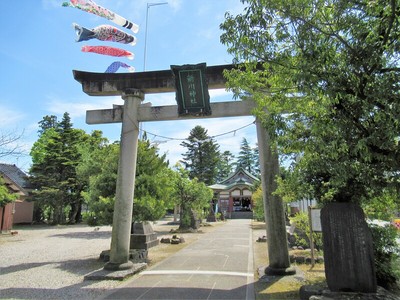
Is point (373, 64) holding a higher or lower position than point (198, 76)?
lower

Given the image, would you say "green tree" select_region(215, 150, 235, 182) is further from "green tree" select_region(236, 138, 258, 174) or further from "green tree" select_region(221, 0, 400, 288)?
"green tree" select_region(221, 0, 400, 288)

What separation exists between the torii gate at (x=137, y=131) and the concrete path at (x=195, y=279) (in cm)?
91

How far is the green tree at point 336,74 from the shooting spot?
10.6 ft

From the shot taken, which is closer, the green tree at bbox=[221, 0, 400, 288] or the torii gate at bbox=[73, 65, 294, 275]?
the green tree at bbox=[221, 0, 400, 288]

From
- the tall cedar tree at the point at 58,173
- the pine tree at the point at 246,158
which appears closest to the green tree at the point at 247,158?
the pine tree at the point at 246,158

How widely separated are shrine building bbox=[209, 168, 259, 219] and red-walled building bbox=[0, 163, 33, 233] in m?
22.1

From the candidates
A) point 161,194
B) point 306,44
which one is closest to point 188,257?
point 161,194

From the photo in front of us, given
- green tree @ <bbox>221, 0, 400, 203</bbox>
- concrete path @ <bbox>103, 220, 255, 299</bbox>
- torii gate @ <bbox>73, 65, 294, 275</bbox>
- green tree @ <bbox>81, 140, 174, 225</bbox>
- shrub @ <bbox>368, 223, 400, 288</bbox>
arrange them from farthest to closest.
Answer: green tree @ <bbox>81, 140, 174, 225</bbox> → torii gate @ <bbox>73, 65, 294, 275</bbox> → concrete path @ <bbox>103, 220, 255, 299</bbox> → shrub @ <bbox>368, 223, 400, 288</bbox> → green tree @ <bbox>221, 0, 400, 203</bbox>

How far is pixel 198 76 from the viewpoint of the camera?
325 inches

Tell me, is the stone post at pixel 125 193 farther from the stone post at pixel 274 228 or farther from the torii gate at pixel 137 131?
the stone post at pixel 274 228

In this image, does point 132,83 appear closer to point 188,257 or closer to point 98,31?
point 98,31

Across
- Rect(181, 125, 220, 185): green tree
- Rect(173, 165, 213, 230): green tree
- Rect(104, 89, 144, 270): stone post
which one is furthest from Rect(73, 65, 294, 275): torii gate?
Rect(181, 125, 220, 185): green tree

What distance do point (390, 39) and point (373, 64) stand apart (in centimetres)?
31

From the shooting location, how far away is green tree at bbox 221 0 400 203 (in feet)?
10.6
